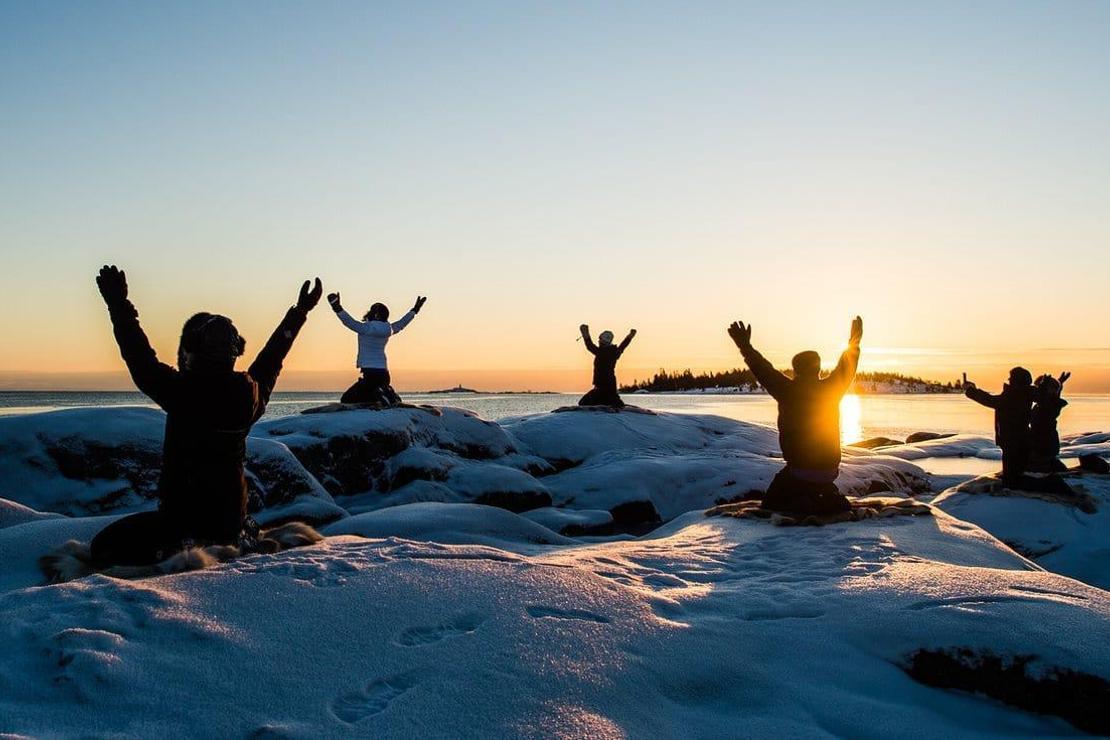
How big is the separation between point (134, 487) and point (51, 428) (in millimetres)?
1186

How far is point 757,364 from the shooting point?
789cm

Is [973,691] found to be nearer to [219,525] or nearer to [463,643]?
[463,643]

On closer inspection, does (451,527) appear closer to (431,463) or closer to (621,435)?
(431,463)

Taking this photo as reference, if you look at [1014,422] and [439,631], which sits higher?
[1014,422]

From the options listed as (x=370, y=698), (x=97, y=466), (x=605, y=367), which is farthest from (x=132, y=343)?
(x=605, y=367)

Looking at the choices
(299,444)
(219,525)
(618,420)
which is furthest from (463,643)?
(618,420)

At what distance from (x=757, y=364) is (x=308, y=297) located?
434cm

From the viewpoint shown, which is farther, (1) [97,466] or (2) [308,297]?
(1) [97,466]

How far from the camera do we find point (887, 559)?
5.25m

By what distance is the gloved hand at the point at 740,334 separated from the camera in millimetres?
7996

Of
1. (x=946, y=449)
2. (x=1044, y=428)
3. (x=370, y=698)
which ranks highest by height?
(x=1044, y=428)

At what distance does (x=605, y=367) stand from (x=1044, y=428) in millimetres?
9233

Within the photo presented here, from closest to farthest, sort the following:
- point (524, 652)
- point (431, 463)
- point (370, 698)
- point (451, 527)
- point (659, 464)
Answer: point (370, 698) → point (524, 652) → point (451, 527) → point (431, 463) → point (659, 464)

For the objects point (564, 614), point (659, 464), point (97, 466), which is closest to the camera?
point (564, 614)
